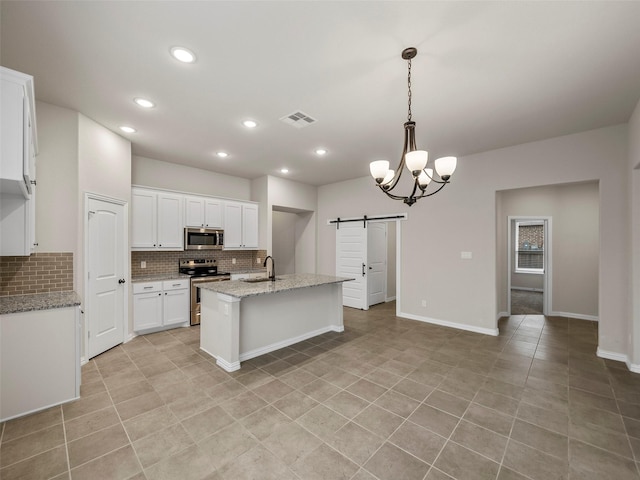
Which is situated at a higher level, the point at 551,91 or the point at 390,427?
the point at 551,91

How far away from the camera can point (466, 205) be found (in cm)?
467

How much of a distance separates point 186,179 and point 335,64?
412 centimetres

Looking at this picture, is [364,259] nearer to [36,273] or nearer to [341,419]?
[341,419]

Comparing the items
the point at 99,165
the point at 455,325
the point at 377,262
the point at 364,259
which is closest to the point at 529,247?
the point at 377,262

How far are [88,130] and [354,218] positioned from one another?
467cm

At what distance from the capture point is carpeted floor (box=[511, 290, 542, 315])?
6.00 meters

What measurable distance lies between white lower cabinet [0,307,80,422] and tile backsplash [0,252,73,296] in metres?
0.82

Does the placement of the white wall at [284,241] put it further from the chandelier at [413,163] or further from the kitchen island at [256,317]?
the chandelier at [413,163]

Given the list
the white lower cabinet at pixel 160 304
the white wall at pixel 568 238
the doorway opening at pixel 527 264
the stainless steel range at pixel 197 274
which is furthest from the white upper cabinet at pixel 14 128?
the doorway opening at pixel 527 264

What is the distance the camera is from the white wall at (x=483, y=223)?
137 inches

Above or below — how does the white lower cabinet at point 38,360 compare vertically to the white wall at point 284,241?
below

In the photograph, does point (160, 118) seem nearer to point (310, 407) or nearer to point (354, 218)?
point (310, 407)

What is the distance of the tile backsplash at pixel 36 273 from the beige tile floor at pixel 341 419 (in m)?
1.04

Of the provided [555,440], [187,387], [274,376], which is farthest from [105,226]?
[555,440]
